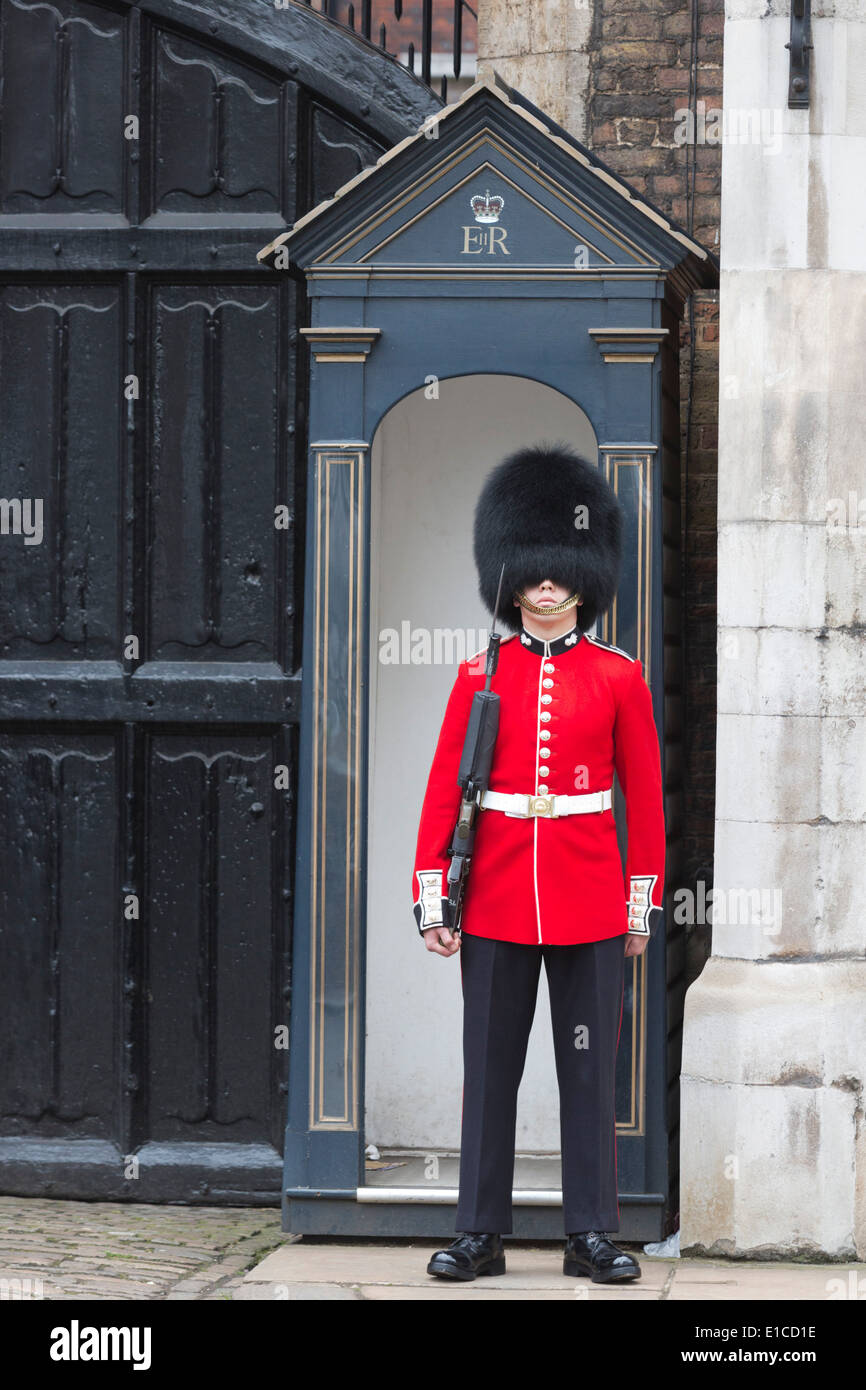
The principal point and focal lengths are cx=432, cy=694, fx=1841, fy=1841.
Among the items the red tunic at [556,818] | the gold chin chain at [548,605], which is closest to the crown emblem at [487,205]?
the gold chin chain at [548,605]

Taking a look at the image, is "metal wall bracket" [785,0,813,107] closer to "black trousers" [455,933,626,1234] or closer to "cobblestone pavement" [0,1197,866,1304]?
"black trousers" [455,933,626,1234]

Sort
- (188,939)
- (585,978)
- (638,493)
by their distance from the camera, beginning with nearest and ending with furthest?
1. (585,978)
2. (638,493)
3. (188,939)

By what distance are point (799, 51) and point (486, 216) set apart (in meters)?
0.83

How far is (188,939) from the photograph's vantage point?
5027 millimetres

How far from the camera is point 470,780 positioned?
409cm

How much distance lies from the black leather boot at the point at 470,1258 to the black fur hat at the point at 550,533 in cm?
139

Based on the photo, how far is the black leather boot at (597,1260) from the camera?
4.02 m

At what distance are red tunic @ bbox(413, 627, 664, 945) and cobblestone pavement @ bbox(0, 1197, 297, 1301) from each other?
102 centimetres

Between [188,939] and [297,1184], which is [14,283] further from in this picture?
[297,1184]

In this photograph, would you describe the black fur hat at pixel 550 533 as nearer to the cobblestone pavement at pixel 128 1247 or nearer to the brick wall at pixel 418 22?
the cobblestone pavement at pixel 128 1247

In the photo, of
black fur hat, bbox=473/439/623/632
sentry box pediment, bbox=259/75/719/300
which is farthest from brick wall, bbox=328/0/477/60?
black fur hat, bbox=473/439/623/632

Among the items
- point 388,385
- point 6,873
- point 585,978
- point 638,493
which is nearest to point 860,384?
point 638,493

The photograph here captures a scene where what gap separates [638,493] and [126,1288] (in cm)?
218

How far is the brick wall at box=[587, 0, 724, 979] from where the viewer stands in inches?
200
